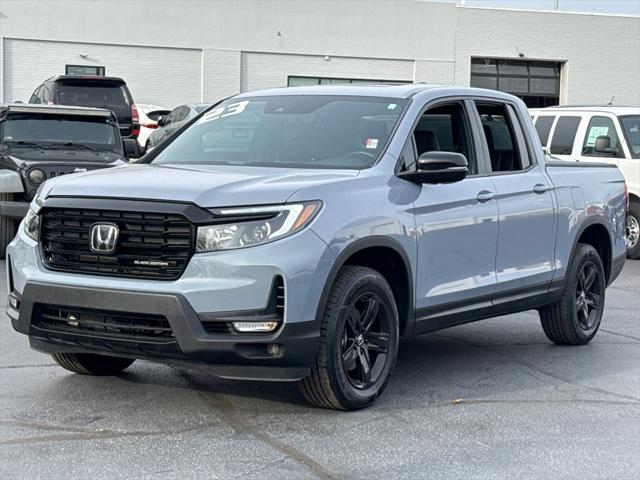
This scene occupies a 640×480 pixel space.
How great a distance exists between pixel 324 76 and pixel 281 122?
29885mm

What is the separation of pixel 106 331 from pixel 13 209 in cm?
678

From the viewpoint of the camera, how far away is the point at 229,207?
5.69 m

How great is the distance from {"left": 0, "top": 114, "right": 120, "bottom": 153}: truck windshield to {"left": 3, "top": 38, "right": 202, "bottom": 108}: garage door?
19.5 metres

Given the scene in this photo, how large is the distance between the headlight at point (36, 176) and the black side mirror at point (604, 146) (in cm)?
739

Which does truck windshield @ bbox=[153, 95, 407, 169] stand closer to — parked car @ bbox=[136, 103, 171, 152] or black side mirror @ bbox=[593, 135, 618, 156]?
black side mirror @ bbox=[593, 135, 618, 156]

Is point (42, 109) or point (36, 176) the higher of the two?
point (42, 109)

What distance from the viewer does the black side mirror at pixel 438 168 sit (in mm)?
6582

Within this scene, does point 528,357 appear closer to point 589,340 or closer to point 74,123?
point 589,340

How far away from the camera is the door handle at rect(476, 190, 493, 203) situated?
7.22m

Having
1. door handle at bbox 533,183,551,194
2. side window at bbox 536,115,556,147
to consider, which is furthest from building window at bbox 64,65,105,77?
door handle at bbox 533,183,551,194

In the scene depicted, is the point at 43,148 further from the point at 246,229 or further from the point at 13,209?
the point at 246,229

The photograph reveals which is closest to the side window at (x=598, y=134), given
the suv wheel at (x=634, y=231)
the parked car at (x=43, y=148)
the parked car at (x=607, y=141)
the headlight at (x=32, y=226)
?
the parked car at (x=607, y=141)

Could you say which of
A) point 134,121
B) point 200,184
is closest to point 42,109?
point 200,184

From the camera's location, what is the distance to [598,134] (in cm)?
1547
